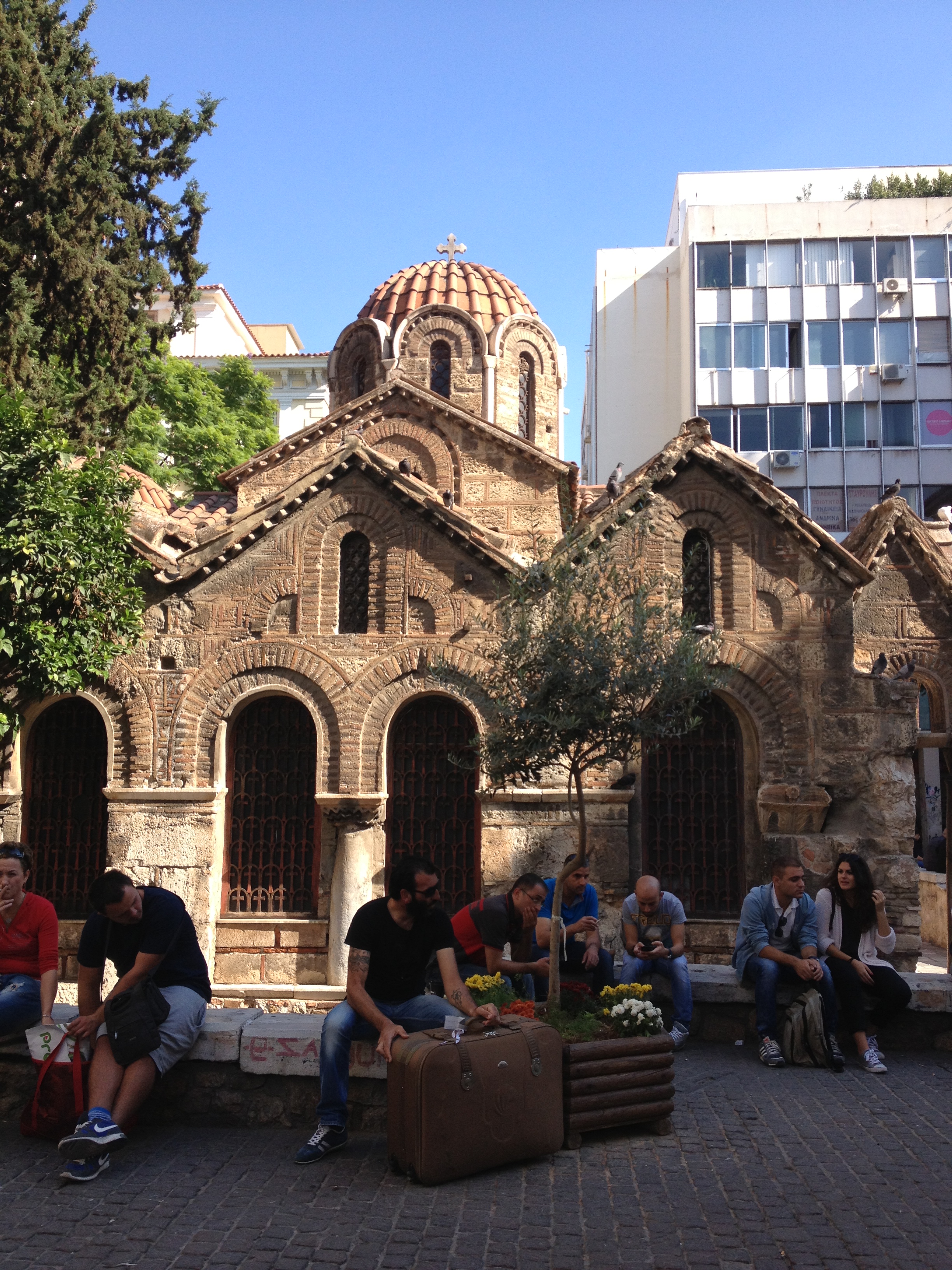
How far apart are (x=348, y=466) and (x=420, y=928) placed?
26.4ft

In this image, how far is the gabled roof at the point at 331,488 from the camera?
12875mm

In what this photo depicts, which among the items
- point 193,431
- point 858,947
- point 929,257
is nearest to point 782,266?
point 929,257

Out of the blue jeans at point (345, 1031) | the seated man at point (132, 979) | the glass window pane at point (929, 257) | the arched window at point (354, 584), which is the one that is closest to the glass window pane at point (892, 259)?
the glass window pane at point (929, 257)

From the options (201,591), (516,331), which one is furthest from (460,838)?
(516,331)

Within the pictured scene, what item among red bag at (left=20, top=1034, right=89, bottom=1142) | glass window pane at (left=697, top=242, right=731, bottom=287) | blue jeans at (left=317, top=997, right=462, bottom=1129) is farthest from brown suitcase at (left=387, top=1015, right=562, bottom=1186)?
glass window pane at (left=697, top=242, right=731, bottom=287)

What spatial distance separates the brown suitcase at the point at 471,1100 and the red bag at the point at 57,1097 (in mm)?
1588

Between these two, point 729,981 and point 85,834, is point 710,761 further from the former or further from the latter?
point 85,834

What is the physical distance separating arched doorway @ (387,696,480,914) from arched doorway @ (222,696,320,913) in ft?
3.13

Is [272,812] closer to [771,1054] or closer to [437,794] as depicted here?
[437,794]

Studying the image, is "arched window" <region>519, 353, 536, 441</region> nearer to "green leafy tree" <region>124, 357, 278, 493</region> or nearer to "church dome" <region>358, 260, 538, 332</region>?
"church dome" <region>358, 260, 538, 332</region>

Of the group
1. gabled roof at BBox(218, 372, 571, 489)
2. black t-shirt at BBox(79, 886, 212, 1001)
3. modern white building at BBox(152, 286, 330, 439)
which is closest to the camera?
black t-shirt at BBox(79, 886, 212, 1001)

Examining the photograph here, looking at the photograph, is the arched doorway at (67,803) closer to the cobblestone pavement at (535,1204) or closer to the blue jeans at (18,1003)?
the blue jeans at (18,1003)

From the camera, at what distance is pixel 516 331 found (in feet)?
68.8

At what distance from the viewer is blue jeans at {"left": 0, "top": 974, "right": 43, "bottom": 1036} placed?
6109mm
